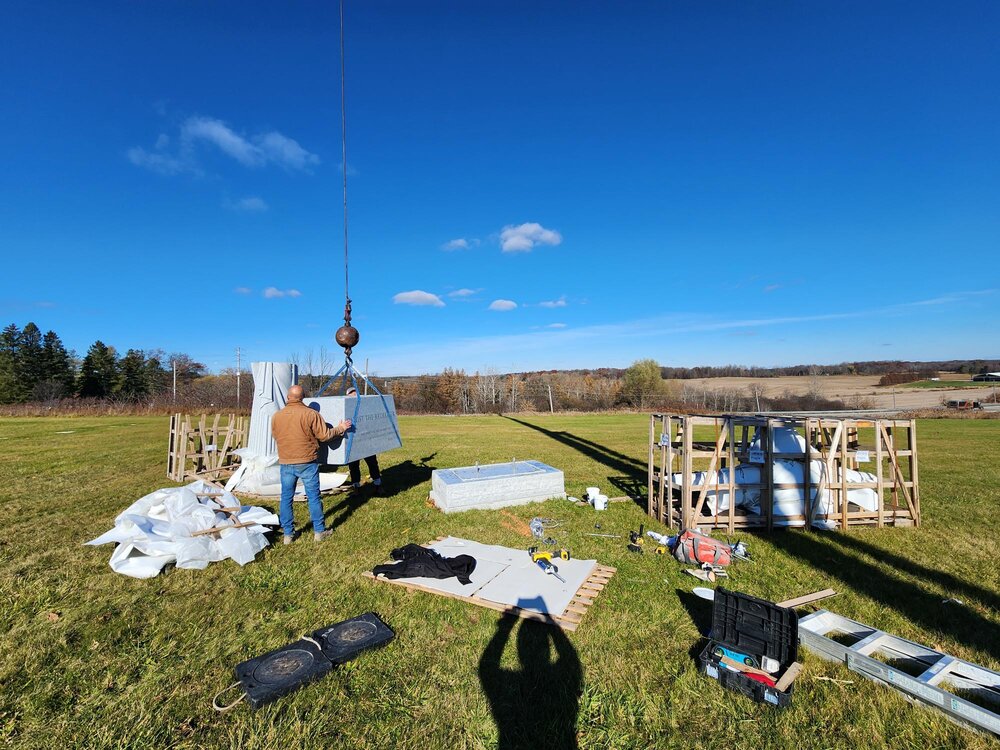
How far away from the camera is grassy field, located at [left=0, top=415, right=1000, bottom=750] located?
2.97 meters

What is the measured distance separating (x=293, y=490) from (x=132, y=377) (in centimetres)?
6045

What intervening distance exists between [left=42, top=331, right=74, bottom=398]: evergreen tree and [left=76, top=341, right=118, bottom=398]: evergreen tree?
3.33 feet

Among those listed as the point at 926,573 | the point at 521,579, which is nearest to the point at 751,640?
the point at 521,579

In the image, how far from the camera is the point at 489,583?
5.23 metres

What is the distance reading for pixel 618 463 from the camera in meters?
14.5

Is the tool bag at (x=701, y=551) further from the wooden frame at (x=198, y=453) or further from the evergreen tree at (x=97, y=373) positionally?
the evergreen tree at (x=97, y=373)

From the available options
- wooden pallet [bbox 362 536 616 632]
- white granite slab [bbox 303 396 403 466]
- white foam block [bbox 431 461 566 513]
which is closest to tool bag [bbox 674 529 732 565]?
wooden pallet [bbox 362 536 616 632]

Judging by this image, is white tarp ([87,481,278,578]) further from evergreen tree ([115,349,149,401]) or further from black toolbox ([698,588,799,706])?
evergreen tree ([115,349,149,401])

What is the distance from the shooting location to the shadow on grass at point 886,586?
13.9ft

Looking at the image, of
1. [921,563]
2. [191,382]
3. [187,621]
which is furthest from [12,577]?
[191,382]

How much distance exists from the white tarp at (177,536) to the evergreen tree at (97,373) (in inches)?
2256

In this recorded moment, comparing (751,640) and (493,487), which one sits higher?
(493,487)

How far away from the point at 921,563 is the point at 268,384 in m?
11.4

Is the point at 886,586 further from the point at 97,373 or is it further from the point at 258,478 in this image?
the point at 97,373
